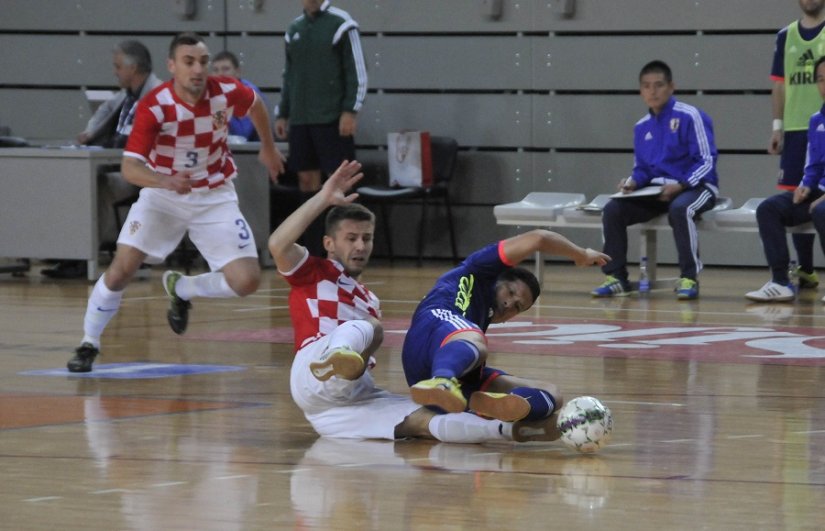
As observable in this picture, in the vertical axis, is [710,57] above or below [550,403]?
above

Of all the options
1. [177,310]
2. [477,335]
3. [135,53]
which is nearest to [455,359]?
[477,335]

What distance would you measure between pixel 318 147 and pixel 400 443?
23.7 ft

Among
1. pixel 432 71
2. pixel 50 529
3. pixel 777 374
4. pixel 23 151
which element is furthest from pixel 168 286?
pixel 432 71

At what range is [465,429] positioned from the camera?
4641 millimetres

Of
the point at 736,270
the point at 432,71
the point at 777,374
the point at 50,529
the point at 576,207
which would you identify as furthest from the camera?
the point at 432,71

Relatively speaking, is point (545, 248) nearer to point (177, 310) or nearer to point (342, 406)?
point (342, 406)

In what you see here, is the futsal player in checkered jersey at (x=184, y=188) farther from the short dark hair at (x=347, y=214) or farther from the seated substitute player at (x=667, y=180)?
the seated substitute player at (x=667, y=180)

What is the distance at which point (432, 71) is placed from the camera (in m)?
13.1

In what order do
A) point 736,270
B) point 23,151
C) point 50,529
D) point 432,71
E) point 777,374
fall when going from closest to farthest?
1. point 50,529
2. point 777,374
3. point 23,151
4. point 736,270
5. point 432,71

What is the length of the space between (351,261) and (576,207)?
5.52 metres

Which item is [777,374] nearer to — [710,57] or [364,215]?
[364,215]

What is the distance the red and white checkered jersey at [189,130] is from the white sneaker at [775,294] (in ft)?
13.2

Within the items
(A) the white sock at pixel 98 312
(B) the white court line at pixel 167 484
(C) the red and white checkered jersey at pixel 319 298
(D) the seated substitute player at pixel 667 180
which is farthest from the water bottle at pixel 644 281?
(B) the white court line at pixel 167 484

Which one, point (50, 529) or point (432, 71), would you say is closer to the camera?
point (50, 529)
